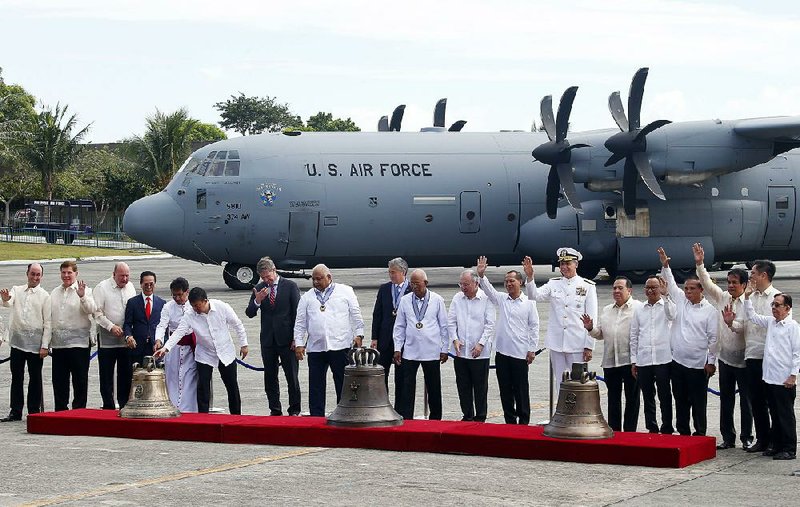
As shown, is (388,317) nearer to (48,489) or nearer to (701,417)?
(701,417)

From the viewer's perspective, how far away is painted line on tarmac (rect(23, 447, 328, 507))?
10375 mm

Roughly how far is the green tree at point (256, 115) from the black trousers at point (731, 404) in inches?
4420

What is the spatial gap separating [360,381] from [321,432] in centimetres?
63

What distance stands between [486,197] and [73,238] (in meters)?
45.3

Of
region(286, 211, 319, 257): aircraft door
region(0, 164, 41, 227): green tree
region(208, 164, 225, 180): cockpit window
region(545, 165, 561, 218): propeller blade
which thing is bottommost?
region(286, 211, 319, 257): aircraft door

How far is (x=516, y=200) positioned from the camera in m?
34.4

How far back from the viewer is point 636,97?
33.2 metres

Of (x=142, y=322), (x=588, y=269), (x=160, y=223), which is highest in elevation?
(x=160, y=223)

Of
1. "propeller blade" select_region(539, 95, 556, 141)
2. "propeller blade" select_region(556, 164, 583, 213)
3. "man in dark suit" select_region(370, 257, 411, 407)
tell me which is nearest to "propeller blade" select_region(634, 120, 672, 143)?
"propeller blade" select_region(556, 164, 583, 213)

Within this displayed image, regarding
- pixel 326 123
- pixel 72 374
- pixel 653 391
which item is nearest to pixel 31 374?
pixel 72 374

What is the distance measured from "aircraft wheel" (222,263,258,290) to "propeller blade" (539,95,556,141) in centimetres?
850

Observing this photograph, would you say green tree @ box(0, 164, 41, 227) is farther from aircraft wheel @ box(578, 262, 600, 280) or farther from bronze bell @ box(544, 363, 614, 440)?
bronze bell @ box(544, 363, 614, 440)

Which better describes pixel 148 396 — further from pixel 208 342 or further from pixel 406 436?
pixel 406 436

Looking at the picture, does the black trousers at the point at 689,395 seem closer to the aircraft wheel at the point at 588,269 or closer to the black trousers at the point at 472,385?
the black trousers at the point at 472,385
